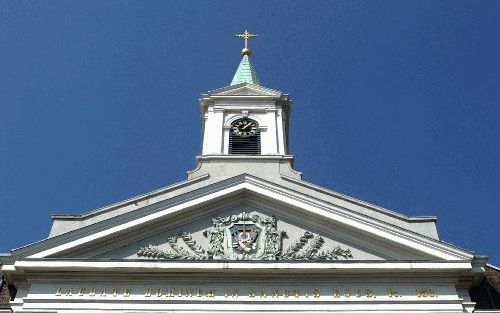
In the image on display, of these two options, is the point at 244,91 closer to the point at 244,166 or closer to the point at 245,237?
the point at 244,166

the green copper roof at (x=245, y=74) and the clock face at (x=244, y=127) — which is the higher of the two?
the green copper roof at (x=245, y=74)

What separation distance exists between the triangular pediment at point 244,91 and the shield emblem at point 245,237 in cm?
818

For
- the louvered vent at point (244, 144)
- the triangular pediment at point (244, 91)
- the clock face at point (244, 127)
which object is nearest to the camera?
the louvered vent at point (244, 144)

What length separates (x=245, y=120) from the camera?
32.8 m

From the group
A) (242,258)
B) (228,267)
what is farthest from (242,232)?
(228,267)

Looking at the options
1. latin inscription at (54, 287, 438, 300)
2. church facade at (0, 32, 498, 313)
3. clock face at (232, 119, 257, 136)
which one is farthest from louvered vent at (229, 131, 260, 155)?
latin inscription at (54, 287, 438, 300)

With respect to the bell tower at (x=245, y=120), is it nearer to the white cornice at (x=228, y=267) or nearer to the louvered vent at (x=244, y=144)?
the louvered vent at (x=244, y=144)

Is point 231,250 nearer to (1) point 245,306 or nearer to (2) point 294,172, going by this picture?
(1) point 245,306

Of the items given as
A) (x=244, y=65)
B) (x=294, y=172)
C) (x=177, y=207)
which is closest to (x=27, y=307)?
(x=177, y=207)

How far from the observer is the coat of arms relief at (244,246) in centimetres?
2531

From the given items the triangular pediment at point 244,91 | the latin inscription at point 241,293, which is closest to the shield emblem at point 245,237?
the latin inscription at point 241,293

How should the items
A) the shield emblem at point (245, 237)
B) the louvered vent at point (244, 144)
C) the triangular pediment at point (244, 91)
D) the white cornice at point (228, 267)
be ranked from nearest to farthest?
the white cornice at point (228, 267) < the shield emblem at point (245, 237) < the louvered vent at point (244, 144) < the triangular pediment at point (244, 91)

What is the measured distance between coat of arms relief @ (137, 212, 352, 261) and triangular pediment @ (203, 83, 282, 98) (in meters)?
8.02

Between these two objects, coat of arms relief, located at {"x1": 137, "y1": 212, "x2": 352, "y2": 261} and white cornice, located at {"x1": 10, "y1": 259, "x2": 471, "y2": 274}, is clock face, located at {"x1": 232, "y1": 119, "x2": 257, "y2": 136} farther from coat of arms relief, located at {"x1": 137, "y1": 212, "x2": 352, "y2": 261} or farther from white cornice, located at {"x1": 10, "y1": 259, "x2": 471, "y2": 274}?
white cornice, located at {"x1": 10, "y1": 259, "x2": 471, "y2": 274}
